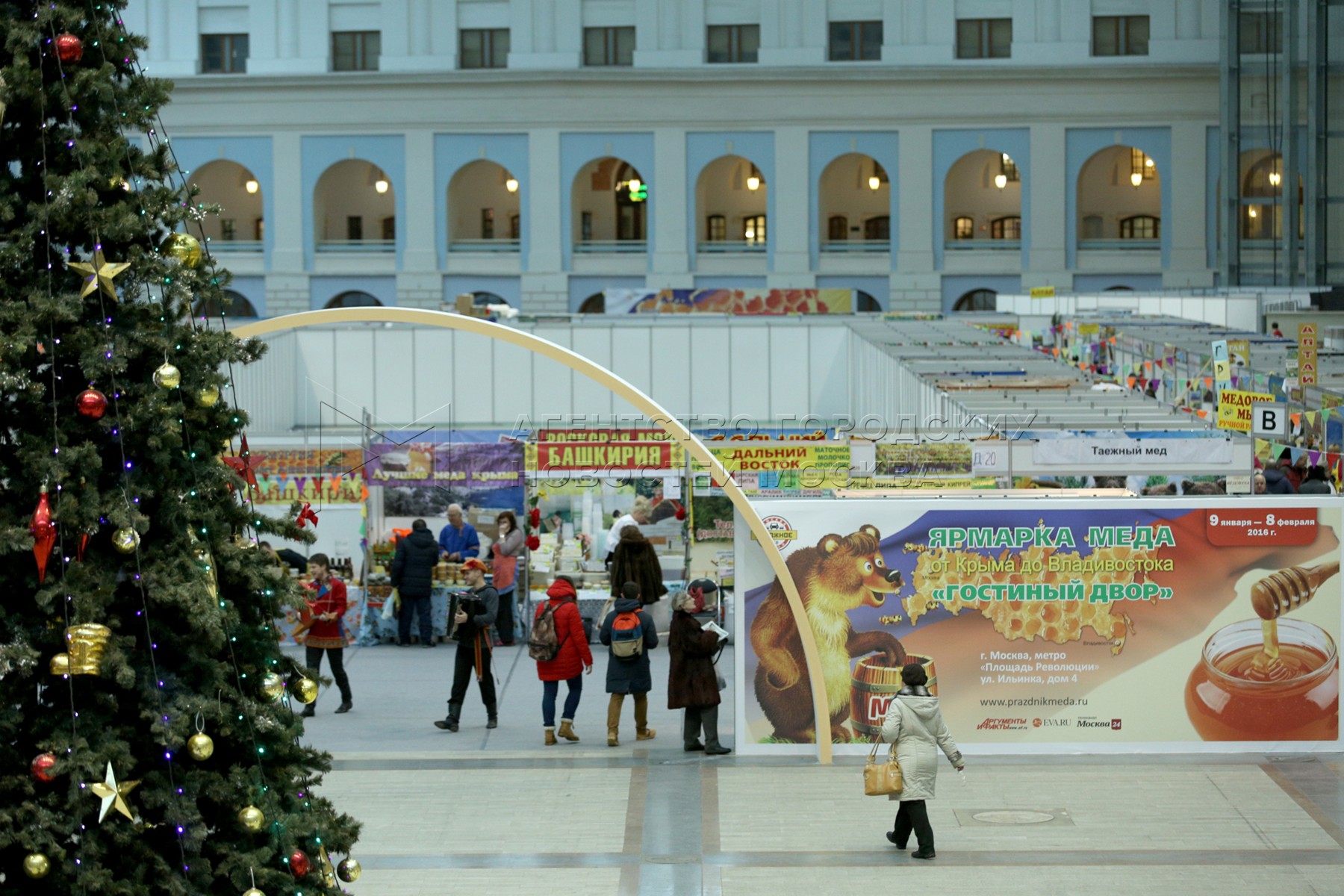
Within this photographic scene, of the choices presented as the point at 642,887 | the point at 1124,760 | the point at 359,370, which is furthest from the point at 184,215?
the point at 359,370

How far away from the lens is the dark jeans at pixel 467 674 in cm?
1316

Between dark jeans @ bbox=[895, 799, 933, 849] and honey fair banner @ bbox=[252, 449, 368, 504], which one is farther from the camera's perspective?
honey fair banner @ bbox=[252, 449, 368, 504]

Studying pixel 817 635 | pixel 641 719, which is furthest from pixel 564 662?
pixel 817 635

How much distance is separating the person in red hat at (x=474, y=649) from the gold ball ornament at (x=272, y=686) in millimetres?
6215

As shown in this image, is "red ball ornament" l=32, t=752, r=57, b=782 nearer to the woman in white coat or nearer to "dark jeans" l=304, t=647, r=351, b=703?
the woman in white coat

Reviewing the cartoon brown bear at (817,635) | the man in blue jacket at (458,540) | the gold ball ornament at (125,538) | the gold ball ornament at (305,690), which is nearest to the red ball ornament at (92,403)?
the gold ball ornament at (125,538)

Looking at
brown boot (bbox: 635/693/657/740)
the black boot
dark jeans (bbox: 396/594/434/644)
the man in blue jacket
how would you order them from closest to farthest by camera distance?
brown boot (bbox: 635/693/657/740)
the black boot
dark jeans (bbox: 396/594/434/644)
the man in blue jacket

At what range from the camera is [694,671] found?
39.8 feet

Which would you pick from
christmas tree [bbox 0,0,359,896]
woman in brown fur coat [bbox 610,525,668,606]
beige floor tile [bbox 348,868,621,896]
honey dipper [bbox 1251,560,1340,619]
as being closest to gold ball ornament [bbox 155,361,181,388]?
christmas tree [bbox 0,0,359,896]

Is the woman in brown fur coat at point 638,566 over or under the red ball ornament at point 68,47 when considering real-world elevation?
under

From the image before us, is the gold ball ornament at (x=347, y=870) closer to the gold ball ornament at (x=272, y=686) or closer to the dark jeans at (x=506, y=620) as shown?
the gold ball ornament at (x=272, y=686)

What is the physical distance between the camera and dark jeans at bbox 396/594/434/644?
55.2 feet

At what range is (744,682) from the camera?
12109 millimetres

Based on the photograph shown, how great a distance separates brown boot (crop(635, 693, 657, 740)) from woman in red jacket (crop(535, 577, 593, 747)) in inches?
18.3
